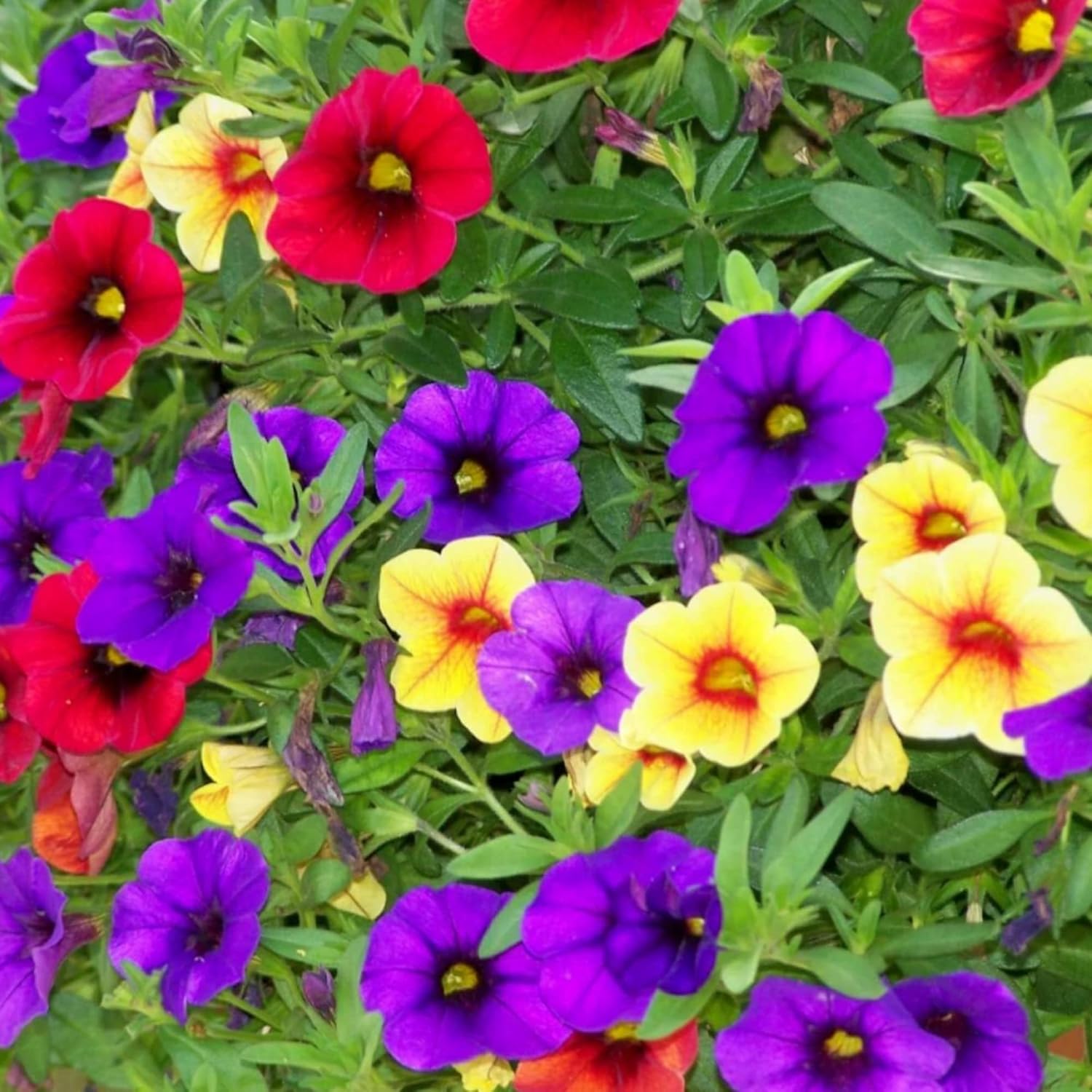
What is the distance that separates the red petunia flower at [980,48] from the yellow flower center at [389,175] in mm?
360

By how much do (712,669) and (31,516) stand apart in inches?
25.2

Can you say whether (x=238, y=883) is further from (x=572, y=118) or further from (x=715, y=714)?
(x=572, y=118)

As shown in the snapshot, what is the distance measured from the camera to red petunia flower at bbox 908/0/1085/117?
1.02 metres

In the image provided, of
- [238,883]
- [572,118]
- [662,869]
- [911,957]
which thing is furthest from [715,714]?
[572,118]

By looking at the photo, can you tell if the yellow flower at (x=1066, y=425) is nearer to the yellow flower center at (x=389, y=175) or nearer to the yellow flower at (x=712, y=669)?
the yellow flower at (x=712, y=669)

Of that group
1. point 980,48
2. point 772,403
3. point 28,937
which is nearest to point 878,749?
point 772,403

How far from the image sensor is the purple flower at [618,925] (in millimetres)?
986

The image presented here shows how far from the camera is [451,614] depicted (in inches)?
44.0

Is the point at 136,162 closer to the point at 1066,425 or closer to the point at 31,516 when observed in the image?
the point at 31,516

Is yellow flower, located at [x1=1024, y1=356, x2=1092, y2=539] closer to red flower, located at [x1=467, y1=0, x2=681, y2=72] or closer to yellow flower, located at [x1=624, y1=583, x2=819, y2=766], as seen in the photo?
yellow flower, located at [x1=624, y1=583, x2=819, y2=766]

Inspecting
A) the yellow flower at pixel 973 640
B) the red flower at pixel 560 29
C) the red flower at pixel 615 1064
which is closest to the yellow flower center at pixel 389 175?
the red flower at pixel 560 29

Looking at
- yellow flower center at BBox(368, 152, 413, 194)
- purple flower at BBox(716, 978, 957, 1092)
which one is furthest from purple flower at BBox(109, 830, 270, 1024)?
yellow flower center at BBox(368, 152, 413, 194)

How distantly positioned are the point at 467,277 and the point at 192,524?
0.26m

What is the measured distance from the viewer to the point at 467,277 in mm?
1200
